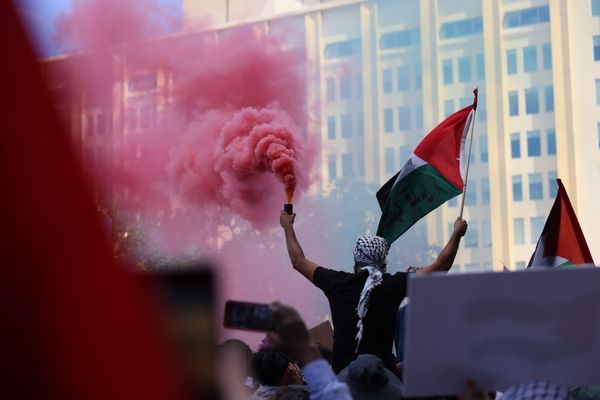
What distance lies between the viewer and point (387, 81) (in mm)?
23594

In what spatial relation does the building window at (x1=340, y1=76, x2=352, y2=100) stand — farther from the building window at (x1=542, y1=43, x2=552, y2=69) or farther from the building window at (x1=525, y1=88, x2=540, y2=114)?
the building window at (x1=542, y1=43, x2=552, y2=69)

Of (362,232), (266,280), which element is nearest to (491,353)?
(266,280)

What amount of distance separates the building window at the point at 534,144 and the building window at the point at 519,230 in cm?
183

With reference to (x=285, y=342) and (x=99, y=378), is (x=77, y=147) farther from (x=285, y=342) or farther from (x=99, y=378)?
(x=285, y=342)

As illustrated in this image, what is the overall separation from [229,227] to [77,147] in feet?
62.3

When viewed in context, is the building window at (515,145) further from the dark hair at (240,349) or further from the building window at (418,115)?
the dark hair at (240,349)

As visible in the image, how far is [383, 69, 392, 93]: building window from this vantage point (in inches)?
925

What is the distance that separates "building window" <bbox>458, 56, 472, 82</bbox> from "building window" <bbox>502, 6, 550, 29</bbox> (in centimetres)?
133

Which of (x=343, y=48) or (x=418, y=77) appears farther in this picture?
(x=418, y=77)

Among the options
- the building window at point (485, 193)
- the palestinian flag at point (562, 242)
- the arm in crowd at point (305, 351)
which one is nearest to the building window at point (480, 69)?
the building window at point (485, 193)

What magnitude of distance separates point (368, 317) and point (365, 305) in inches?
2.4

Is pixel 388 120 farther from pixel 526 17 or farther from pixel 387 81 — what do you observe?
pixel 526 17

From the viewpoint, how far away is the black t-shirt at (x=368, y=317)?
14.4 feet

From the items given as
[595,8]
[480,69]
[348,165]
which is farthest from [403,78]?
[595,8]
